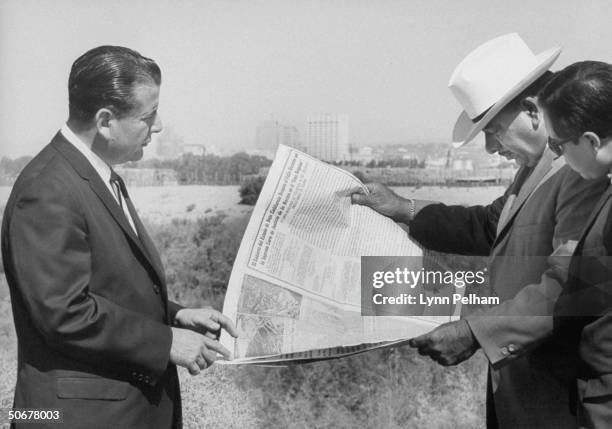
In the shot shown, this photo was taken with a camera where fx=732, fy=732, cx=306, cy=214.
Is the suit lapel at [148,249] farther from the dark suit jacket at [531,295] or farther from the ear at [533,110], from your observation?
the ear at [533,110]

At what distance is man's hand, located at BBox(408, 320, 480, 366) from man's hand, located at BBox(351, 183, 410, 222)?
15.6 inches

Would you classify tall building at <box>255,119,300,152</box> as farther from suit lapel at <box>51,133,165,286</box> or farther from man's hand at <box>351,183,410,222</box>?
suit lapel at <box>51,133,165,286</box>

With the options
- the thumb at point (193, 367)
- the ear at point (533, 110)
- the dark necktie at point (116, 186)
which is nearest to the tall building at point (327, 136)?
the ear at point (533, 110)

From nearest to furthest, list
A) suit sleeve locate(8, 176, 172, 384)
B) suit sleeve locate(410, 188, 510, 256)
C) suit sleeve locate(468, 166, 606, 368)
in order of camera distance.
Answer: suit sleeve locate(8, 176, 172, 384) < suit sleeve locate(468, 166, 606, 368) < suit sleeve locate(410, 188, 510, 256)

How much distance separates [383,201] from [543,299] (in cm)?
55

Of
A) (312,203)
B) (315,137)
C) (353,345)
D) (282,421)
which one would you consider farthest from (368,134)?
(282,421)

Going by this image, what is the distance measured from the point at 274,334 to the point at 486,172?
109cm

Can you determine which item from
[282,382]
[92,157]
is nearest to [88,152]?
[92,157]

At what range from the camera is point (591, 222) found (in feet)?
5.19

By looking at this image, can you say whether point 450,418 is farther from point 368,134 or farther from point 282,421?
point 368,134

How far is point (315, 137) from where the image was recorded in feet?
8.07

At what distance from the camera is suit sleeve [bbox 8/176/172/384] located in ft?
4.67

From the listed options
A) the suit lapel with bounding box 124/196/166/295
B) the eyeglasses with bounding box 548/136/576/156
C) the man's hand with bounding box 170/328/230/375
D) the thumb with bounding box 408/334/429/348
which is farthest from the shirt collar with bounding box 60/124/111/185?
the eyeglasses with bounding box 548/136/576/156

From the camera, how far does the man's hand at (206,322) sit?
1776 mm
